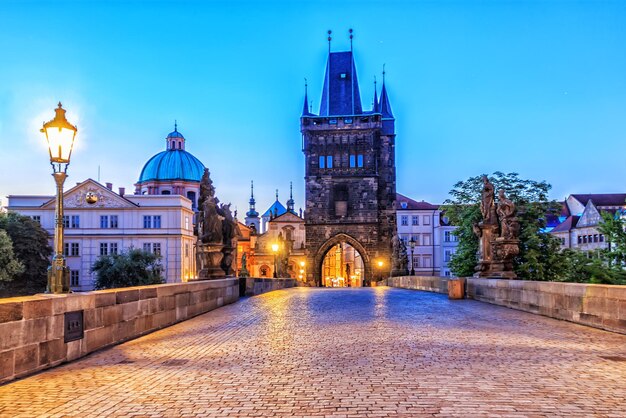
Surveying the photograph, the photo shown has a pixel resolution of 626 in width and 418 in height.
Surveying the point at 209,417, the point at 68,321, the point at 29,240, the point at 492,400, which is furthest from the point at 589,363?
the point at 29,240

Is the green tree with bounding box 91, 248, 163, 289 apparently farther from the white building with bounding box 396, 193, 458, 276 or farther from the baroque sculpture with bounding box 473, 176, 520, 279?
the baroque sculpture with bounding box 473, 176, 520, 279

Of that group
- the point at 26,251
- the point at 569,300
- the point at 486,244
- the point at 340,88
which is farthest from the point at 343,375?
the point at 340,88

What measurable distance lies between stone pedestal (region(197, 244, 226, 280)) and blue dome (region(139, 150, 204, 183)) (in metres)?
72.1

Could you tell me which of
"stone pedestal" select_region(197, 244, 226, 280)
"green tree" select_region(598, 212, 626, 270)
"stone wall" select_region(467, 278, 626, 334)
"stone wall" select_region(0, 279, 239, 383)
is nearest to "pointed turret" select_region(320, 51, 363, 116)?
"green tree" select_region(598, 212, 626, 270)

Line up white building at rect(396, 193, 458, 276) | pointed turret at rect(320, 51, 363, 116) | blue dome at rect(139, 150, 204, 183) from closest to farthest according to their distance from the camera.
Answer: pointed turret at rect(320, 51, 363, 116)
white building at rect(396, 193, 458, 276)
blue dome at rect(139, 150, 204, 183)

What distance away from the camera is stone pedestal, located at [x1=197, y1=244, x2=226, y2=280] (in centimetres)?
1977

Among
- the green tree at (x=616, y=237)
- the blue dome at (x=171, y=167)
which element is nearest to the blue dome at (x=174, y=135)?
the blue dome at (x=171, y=167)

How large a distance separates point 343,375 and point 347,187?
61.7m

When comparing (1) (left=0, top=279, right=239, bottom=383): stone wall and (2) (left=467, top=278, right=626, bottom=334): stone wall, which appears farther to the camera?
(2) (left=467, top=278, right=626, bottom=334): stone wall

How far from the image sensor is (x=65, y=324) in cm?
801

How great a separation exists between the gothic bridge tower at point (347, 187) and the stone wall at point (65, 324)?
54.0 metres

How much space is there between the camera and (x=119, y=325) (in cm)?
977

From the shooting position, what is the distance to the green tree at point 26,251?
50.8 metres

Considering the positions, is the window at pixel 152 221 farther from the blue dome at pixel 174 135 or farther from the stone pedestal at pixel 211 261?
the stone pedestal at pixel 211 261
